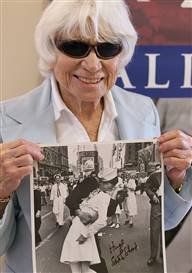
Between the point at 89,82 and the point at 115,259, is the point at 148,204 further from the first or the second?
the point at 89,82

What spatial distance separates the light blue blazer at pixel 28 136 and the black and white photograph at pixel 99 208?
7 centimetres

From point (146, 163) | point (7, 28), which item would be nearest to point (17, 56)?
point (7, 28)

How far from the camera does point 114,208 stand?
83 centimetres

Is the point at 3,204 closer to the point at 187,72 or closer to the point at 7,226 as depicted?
the point at 7,226

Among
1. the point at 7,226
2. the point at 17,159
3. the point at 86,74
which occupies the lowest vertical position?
the point at 7,226

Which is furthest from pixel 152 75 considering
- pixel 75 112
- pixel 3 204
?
pixel 3 204

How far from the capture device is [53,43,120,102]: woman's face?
0.86 meters

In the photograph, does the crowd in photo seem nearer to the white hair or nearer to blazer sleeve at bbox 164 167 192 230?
blazer sleeve at bbox 164 167 192 230

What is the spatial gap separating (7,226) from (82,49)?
0.38 metres

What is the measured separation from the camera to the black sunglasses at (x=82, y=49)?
0.84 meters

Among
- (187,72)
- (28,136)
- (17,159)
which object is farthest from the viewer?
(187,72)

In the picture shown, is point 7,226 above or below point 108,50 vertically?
below

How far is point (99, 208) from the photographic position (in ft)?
2.71

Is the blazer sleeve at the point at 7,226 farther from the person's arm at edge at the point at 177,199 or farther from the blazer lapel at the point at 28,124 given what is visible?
the person's arm at edge at the point at 177,199
